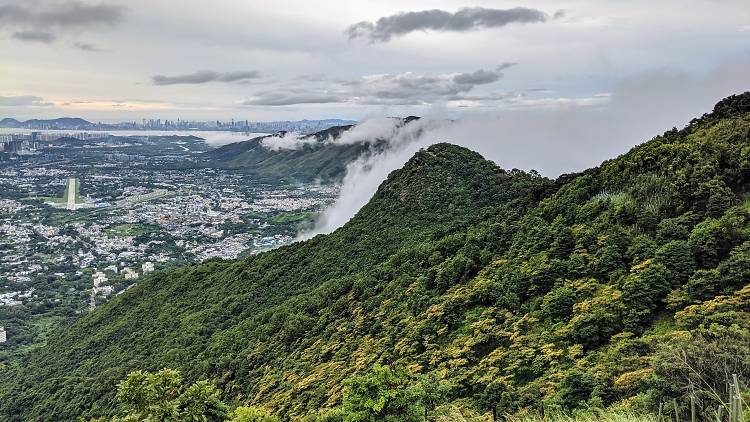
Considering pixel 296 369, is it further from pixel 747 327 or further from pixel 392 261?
pixel 747 327

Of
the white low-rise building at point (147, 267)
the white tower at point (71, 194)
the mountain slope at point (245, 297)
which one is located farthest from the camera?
the white tower at point (71, 194)

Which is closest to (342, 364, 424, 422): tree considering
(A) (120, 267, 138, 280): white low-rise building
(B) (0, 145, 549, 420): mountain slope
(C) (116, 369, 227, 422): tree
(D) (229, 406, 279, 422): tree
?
(D) (229, 406, 279, 422): tree

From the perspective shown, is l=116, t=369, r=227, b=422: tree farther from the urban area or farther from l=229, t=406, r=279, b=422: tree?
the urban area

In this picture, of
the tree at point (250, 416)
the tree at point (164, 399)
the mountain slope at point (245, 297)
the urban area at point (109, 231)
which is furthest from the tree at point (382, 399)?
the urban area at point (109, 231)

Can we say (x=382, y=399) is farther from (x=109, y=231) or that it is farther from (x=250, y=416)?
(x=109, y=231)

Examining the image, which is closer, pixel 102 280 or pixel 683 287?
pixel 683 287

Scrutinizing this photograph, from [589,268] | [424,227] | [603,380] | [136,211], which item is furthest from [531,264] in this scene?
[136,211]

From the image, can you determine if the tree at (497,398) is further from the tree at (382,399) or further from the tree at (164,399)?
the tree at (164,399)

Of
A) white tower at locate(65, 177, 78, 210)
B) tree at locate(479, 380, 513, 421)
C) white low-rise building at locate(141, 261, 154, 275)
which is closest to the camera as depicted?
tree at locate(479, 380, 513, 421)
